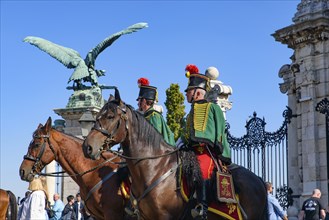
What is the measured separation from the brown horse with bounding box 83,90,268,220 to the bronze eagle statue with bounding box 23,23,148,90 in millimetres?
13455

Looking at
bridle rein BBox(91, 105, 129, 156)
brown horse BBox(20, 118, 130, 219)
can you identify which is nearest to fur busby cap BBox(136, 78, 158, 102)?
brown horse BBox(20, 118, 130, 219)

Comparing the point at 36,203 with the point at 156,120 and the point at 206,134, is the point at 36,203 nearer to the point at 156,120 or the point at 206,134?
the point at 156,120

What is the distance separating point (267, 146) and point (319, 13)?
4.02 m

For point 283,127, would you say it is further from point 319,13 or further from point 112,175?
point 112,175

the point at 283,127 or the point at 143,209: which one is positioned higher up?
the point at 283,127

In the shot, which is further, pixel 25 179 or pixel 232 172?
pixel 25 179

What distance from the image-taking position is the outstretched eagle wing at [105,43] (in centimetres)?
2198

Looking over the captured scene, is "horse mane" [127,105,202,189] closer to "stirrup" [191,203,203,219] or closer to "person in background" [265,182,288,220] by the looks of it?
"stirrup" [191,203,203,219]

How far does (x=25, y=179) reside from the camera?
10.2 m

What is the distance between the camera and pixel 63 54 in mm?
22781

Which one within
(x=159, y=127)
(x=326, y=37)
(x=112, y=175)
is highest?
(x=326, y=37)

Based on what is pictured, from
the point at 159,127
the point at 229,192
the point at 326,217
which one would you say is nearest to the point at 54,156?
the point at 159,127

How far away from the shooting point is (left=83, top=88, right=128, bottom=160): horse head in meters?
7.93

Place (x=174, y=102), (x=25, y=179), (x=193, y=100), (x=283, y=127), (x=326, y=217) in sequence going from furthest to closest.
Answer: (x=174, y=102), (x=283, y=127), (x=326, y=217), (x=25, y=179), (x=193, y=100)
